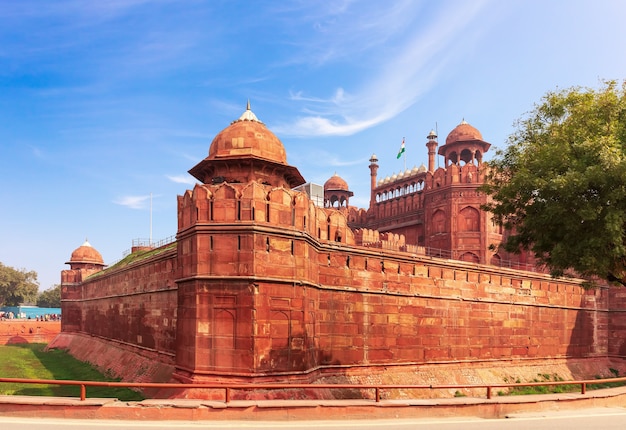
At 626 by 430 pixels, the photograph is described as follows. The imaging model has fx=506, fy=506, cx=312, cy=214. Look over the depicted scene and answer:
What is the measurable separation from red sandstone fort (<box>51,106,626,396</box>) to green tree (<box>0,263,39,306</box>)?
46925mm

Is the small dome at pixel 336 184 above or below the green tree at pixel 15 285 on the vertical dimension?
above

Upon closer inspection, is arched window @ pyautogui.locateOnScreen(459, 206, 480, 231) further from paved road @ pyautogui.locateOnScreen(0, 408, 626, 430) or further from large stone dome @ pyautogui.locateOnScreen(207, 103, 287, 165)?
paved road @ pyautogui.locateOnScreen(0, 408, 626, 430)

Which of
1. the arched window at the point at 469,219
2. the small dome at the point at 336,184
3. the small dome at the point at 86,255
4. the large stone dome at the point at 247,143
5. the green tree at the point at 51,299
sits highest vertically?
the small dome at the point at 336,184

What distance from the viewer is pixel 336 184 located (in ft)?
160

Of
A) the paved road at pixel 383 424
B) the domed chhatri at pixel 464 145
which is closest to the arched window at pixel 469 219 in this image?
the domed chhatri at pixel 464 145

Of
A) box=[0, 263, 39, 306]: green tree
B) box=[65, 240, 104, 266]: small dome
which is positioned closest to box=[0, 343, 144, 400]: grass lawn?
box=[65, 240, 104, 266]: small dome

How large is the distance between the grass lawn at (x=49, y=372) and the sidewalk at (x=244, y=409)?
8.68 metres

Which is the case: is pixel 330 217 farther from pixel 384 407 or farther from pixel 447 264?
pixel 384 407

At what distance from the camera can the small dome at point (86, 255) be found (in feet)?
149

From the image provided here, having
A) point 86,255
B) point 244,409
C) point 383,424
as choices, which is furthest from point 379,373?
point 86,255

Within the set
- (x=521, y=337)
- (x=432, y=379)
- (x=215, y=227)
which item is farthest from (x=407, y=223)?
(x=215, y=227)

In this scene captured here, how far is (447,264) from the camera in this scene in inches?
914

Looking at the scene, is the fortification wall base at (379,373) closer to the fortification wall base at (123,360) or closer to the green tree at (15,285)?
the fortification wall base at (123,360)

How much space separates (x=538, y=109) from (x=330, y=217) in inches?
319
